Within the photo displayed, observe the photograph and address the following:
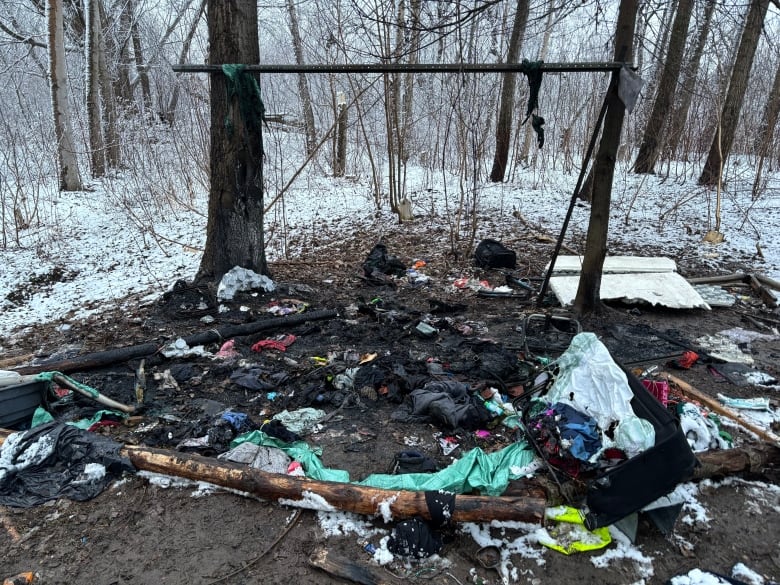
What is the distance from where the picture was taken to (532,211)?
9.46 m

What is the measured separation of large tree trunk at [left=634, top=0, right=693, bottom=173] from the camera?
955 centimetres

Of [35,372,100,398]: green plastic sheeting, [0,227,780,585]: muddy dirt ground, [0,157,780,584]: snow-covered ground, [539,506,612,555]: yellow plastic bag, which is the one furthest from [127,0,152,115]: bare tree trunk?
[539,506,612,555]: yellow plastic bag

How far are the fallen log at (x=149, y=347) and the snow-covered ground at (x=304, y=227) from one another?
2.03 metres

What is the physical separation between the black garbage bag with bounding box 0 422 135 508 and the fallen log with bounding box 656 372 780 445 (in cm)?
393

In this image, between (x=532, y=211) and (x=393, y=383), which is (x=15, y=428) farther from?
(x=532, y=211)

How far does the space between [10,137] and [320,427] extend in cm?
935

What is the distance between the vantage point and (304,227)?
966 cm

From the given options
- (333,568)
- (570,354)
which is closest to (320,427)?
(333,568)

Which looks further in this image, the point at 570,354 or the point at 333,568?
the point at 570,354

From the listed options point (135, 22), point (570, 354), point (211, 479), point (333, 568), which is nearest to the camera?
point (333, 568)

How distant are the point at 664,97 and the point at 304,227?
25.6 feet

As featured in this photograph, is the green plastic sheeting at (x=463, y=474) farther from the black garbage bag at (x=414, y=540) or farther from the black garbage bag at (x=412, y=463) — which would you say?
the black garbage bag at (x=414, y=540)

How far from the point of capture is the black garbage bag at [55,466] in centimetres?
277

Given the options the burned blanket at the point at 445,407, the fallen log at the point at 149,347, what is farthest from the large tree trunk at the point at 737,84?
the fallen log at the point at 149,347
